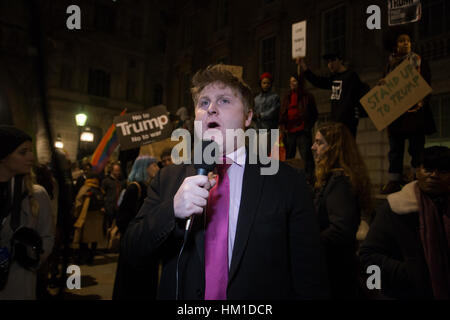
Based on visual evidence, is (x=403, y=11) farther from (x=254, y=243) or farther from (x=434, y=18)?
(x=434, y=18)

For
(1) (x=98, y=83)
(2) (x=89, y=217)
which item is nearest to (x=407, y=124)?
(2) (x=89, y=217)

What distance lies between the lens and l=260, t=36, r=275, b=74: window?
43.0 feet

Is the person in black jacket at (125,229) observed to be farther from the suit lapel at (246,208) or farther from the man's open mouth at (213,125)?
the man's open mouth at (213,125)

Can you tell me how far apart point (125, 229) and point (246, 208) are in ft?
9.73

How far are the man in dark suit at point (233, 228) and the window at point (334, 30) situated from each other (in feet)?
35.8

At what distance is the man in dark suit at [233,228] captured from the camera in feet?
4.33

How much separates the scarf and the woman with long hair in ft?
1.43

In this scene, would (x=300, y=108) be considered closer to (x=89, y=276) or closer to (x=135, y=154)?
(x=89, y=276)

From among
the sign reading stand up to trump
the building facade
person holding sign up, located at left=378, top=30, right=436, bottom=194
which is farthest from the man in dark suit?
the building facade

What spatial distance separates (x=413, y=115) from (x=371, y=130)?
269 inches

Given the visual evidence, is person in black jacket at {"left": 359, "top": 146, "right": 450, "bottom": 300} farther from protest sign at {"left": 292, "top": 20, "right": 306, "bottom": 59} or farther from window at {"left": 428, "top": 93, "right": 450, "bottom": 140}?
window at {"left": 428, "top": 93, "right": 450, "bottom": 140}

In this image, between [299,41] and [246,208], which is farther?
[299,41]

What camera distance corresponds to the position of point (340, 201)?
2279mm

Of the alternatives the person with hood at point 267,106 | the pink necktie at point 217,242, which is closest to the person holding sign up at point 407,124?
the person with hood at point 267,106
